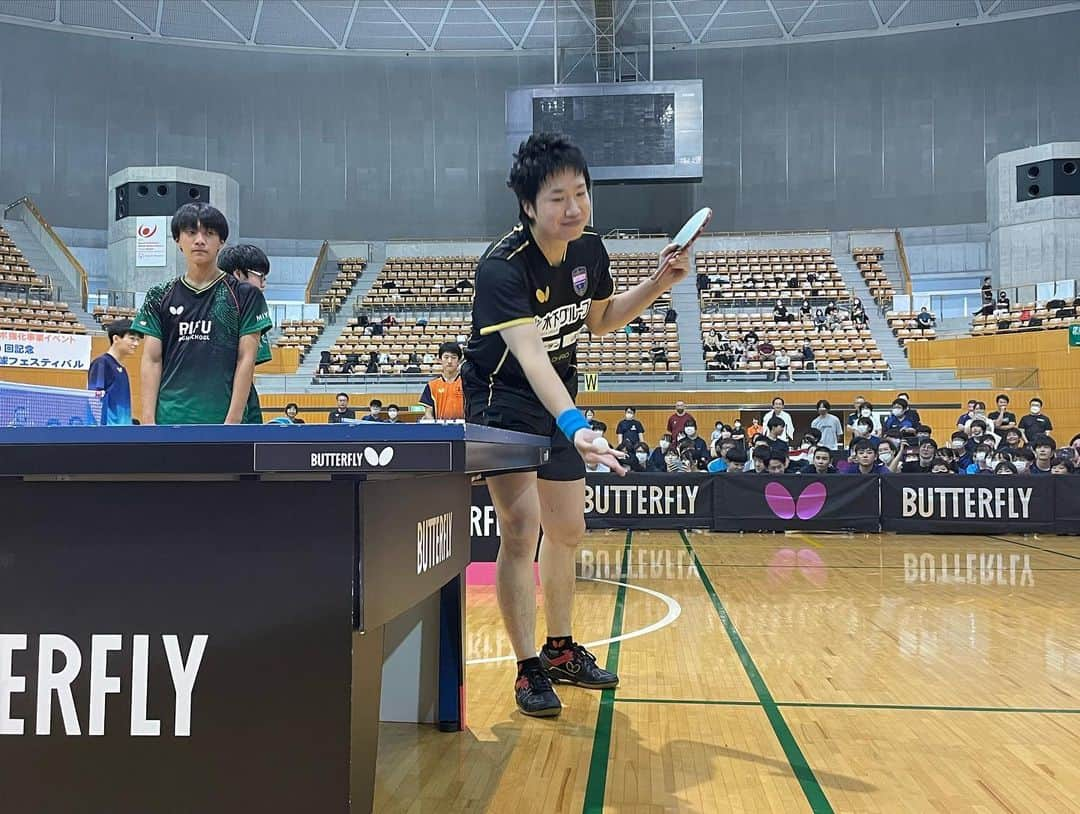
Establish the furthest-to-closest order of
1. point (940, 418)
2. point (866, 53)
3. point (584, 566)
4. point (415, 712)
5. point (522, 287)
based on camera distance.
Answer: point (866, 53) → point (940, 418) → point (584, 566) → point (415, 712) → point (522, 287)

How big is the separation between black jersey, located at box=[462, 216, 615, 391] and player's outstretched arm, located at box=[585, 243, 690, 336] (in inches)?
2.3

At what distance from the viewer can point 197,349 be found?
355 cm

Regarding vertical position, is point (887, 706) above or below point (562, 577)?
below

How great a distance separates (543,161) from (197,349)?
Result: 68.8 inches

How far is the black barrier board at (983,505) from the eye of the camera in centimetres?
954

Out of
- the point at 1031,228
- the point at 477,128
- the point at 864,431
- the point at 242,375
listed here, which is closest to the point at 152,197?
the point at 477,128

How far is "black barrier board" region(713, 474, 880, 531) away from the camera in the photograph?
31.9 ft

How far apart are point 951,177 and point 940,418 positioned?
1156 centimetres

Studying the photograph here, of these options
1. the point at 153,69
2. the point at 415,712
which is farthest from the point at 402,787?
the point at 153,69

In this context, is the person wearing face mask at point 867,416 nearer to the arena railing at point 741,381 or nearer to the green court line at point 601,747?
the arena railing at point 741,381

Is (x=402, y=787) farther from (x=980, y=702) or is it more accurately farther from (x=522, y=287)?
(x=980, y=702)

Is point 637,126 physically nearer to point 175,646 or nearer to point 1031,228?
point 1031,228

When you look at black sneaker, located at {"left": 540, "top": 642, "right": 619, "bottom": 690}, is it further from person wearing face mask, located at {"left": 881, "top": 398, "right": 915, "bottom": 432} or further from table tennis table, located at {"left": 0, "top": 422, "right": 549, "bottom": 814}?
person wearing face mask, located at {"left": 881, "top": 398, "right": 915, "bottom": 432}

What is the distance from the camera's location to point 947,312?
24859 mm
